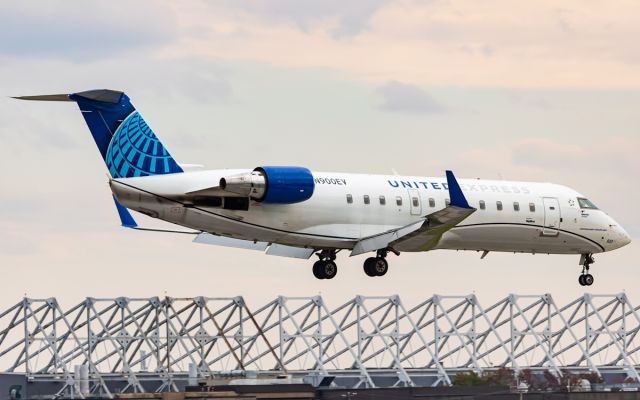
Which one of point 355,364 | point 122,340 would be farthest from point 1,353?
point 355,364

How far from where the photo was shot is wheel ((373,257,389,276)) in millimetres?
75875

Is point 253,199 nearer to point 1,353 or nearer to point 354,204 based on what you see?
point 354,204

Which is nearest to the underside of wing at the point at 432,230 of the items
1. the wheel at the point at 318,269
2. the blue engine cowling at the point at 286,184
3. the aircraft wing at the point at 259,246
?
the wheel at the point at 318,269

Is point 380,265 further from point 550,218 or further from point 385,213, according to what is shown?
point 550,218

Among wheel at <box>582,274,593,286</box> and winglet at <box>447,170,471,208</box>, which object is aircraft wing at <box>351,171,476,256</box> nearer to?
winglet at <box>447,170,471,208</box>

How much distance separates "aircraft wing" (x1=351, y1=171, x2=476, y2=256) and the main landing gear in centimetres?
1001

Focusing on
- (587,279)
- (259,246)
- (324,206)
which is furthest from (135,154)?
(587,279)

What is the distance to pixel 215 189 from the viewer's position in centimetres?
6881

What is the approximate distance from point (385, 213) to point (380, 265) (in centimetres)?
304

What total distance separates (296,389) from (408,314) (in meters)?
25.8

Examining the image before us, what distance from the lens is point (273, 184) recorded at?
69.9 meters

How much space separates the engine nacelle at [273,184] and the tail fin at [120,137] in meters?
2.95

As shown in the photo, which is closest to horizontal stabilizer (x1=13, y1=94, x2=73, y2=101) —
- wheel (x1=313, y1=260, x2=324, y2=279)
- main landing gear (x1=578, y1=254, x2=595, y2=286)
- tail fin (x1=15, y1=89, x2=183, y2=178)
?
tail fin (x1=15, y1=89, x2=183, y2=178)

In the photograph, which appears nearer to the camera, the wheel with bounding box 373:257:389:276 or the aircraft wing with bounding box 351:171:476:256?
the aircraft wing with bounding box 351:171:476:256
